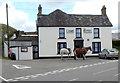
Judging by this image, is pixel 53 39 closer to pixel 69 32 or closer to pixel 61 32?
pixel 61 32

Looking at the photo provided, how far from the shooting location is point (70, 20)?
38.7 metres

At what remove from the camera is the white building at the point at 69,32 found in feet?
120

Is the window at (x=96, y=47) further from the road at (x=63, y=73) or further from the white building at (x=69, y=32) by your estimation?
the road at (x=63, y=73)

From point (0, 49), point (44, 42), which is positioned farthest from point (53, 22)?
point (0, 49)

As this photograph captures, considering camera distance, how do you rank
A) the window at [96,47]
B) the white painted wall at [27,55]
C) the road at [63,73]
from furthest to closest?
the window at [96,47] < the white painted wall at [27,55] < the road at [63,73]

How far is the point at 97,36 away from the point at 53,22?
7.88 metres

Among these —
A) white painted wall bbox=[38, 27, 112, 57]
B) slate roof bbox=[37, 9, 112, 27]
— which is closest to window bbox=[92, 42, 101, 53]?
white painted wall bbox=[38, 27, 112, 57]

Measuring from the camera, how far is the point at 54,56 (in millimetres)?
36781

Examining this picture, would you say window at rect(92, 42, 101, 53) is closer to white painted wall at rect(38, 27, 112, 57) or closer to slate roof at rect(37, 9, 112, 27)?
white painted wall at rect(38, 27, 112, 57)

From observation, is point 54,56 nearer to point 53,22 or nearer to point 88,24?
point 53,22

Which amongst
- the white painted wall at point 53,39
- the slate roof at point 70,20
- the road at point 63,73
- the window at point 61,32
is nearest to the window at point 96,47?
the white painted wall at point 53,39

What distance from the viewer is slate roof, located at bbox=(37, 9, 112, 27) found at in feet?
123

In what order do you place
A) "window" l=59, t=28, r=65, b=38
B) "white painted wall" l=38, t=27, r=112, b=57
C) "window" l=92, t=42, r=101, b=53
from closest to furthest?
"white painted wall" l=38, t=27, r=112, b=57 → "window" l=59, t=28, r=65, b=38 → "window" l=92, t=42, r=101, b=53

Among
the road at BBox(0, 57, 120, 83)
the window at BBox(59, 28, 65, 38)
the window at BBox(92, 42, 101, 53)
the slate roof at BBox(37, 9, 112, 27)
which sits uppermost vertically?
the slate roof at BBox(37, 9, 112, 27)
